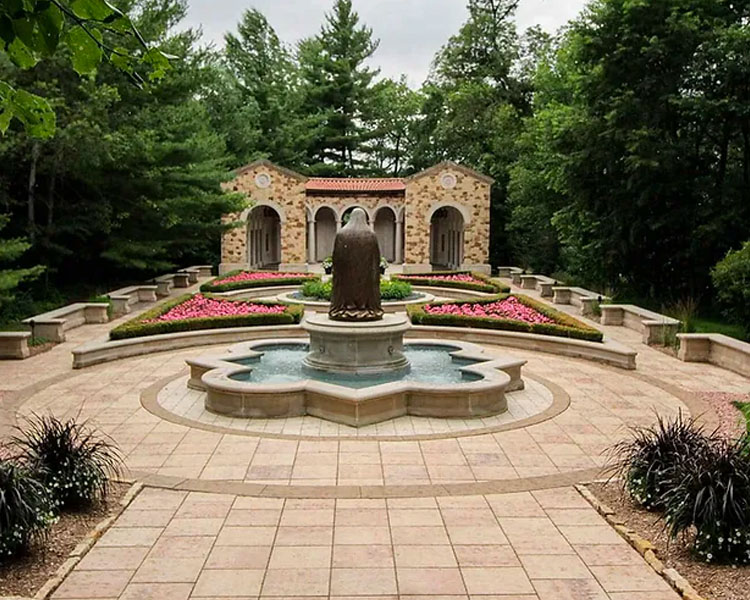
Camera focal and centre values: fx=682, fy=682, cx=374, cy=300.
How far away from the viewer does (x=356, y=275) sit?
10.5m

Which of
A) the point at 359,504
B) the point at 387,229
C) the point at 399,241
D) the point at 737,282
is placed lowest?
the point at 359,504

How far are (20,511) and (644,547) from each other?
4.32 metres

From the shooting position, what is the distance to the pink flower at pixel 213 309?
15266mm

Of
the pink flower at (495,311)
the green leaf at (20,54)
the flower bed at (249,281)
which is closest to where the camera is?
the green leaf at (20,54)

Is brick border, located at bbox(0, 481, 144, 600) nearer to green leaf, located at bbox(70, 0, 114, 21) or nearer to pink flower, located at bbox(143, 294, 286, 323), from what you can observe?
green leaf, located at bbox(70, 0, 114, 21)

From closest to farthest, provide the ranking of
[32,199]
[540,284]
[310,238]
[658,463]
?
[658,463] < [32,199] < [540,284] < [310,238]

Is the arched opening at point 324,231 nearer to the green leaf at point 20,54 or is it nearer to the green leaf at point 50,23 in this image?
the green leaf at point 20,54

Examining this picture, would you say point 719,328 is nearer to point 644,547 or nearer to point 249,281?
point 644,547

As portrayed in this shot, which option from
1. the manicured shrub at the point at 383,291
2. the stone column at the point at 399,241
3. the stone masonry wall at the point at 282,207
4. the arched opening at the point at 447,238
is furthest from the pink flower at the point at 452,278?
the stone masonry wall at the point at 282,207

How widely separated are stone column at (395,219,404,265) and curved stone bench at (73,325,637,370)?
749 inches

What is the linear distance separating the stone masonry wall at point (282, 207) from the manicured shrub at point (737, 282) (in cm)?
2090

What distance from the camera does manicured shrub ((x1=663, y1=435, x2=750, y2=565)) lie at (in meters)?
4.61

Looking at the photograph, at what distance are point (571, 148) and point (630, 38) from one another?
131 inches

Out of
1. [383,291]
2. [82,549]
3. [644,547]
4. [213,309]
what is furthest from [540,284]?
[82,549]
